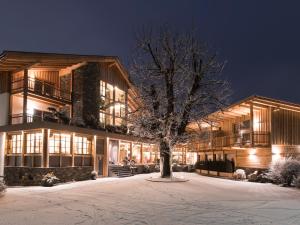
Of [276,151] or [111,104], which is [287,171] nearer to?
[276,151]

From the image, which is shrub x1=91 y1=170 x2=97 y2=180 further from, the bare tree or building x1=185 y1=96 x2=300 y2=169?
building x1=185 y1=96 x2=300 y2=169

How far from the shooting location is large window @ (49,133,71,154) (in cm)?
2470

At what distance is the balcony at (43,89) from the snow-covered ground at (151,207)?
11.1m

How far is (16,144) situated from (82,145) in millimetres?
4600

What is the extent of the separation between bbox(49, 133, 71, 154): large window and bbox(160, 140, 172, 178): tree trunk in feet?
21.2

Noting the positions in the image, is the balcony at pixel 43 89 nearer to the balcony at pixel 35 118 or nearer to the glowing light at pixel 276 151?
the balcony at pixel 35 118

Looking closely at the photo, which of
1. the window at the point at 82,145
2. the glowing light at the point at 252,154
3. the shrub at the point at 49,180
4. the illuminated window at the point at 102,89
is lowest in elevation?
the shrub at the point at 49,180

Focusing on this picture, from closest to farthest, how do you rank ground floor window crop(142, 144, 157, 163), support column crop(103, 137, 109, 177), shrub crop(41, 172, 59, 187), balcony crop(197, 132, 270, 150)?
shrub crop(41, 172, 59, 187), balcony crop(197, 132, 270, 150), support column crop(103, 137, 109, 177), ground floor window crop(142, 144, 157, 163)

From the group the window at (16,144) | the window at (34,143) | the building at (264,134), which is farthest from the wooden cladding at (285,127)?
the window at (16,144)

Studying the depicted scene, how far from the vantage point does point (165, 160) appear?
85.1 ft

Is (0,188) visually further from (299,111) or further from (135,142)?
(299,111)

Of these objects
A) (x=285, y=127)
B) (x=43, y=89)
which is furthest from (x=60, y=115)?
(x=285, y=127)

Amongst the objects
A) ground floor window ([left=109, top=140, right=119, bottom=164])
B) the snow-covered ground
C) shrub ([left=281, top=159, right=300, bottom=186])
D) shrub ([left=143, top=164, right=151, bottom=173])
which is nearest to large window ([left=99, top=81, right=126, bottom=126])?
ground floor window ([left=109, top=140, right=119, bottom=164])

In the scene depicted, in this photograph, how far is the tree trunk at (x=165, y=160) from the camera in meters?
25.7
